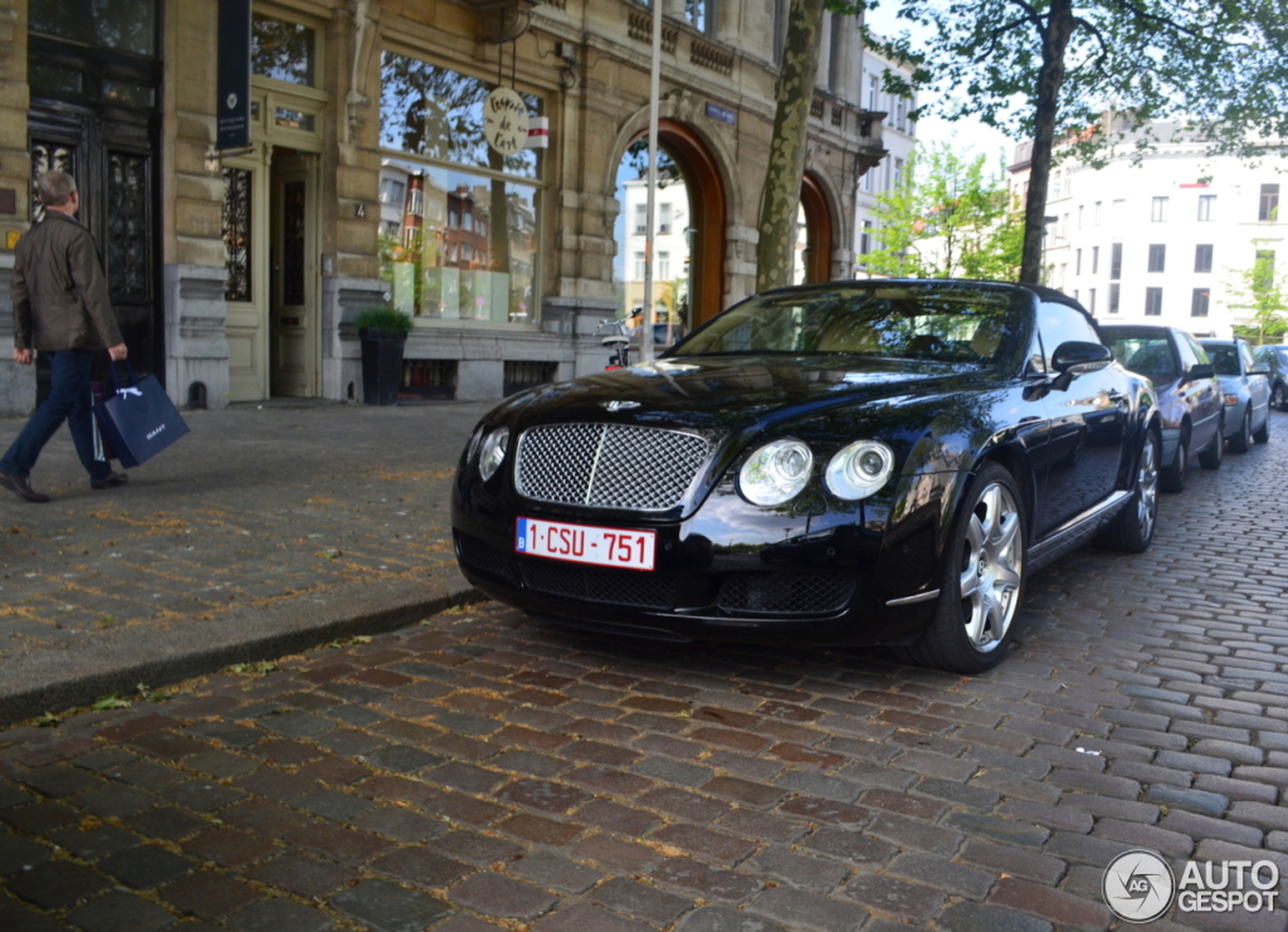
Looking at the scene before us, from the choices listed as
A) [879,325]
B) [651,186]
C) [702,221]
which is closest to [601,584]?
[879,325]

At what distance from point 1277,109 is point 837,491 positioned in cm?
2058

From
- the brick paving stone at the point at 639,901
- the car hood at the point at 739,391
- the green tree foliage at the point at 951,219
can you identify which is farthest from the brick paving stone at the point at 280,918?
the green tree foliage at the point at 951,219

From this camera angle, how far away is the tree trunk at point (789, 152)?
11391mm

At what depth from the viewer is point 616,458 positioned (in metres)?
4.18

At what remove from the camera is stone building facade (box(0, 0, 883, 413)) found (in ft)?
39.7

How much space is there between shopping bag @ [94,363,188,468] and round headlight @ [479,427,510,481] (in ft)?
12.0

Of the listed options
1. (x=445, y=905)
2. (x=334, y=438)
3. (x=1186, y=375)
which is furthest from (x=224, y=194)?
(x=445, y=905)

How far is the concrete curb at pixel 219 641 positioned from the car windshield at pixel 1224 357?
1216cm

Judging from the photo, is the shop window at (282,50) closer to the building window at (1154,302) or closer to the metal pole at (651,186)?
the metal pole at (651,186)

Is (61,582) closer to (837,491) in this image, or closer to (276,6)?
(837,491)

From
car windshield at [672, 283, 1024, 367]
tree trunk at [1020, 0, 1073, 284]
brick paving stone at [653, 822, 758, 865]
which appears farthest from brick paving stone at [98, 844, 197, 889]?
tree trunk at [1020, 0, 1073, 284]

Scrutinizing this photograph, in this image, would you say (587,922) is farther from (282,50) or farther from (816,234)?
(816,234)

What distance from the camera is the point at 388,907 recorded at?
2.59m

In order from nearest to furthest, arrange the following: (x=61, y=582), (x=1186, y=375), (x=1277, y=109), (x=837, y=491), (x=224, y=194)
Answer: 1. (x=837, y=491)
2. (x=61, y=582)
3. (x=1186, y=375)
4. (x=224, y=194)
5. (x=1277, y=109)
